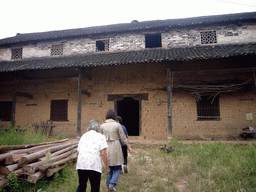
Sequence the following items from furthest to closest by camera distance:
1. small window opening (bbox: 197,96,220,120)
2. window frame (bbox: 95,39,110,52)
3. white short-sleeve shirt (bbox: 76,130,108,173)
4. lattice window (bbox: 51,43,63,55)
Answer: lattice window (bbox: 51,43,63,55) < window frame (bbox: 95,39,110,52) < small window opening (bbox: 197,96,220,120) < white short-sleeve shirt (bbox: 76,130,108,173)

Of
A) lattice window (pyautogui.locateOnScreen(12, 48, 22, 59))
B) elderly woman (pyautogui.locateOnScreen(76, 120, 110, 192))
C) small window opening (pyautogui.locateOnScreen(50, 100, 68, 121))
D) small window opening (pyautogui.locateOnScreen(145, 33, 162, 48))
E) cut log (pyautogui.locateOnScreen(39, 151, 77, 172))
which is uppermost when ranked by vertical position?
small window opening (pyautogui.locateOnScreen(145, 33, 162, 48))

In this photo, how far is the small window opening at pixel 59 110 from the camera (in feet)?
33.7

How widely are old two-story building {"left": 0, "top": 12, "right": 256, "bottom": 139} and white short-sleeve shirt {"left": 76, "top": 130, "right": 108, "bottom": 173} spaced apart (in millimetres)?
5394

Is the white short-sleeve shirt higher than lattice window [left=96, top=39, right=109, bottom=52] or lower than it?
lower

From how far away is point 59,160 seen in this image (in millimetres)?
4453

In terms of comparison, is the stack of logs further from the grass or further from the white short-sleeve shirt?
the white short-sleeve shirt

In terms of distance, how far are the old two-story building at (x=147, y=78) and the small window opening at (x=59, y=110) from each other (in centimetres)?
6

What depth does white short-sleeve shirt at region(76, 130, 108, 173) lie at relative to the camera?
2.64m

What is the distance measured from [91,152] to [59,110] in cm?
842

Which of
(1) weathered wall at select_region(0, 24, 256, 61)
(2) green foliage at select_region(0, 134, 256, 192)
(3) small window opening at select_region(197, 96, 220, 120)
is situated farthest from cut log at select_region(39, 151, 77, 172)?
(1) weathered wall at select_region(0, 24, 256, 61)

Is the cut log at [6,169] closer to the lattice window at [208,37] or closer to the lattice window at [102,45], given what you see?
the lattice window at [102,45]

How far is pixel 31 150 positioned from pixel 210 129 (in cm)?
773

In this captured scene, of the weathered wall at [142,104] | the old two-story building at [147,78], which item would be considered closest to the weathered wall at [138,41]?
the old two-story building at [147,78]

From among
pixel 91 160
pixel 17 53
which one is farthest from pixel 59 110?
pixel 91 160
